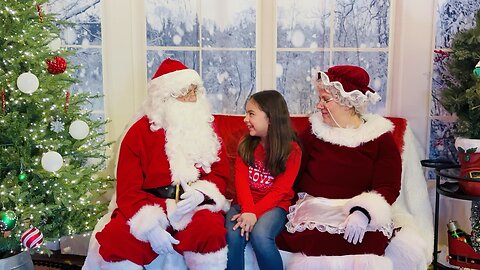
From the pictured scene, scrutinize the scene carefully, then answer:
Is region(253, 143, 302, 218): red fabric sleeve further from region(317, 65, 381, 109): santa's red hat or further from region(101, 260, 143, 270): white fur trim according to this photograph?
region(101, 260, 143, 270): white fur trim

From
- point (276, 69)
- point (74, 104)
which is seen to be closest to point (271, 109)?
point (276, 69)

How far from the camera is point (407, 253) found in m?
2.29

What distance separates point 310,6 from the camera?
308 centimetres

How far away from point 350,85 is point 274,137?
442mm

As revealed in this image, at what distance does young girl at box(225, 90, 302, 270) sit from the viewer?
2453 millimetres

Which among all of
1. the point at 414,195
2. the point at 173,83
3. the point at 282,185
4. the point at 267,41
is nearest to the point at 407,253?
the point at 414,195

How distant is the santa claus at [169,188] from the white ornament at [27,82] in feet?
1.61

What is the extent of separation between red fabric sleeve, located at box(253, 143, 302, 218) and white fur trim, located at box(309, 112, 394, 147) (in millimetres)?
148

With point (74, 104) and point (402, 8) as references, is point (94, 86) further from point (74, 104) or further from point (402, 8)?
point (402, 8)

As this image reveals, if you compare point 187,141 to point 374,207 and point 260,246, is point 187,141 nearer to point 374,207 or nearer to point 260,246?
point 260,246

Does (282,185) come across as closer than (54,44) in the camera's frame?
Yes

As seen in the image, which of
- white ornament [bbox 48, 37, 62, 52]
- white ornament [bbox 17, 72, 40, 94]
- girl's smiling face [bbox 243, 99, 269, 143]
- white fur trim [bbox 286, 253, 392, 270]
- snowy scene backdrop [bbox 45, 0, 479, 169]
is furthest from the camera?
snowy scene backdrop [bbox 45, 0, 479, 169]

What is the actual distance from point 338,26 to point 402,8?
371 mm

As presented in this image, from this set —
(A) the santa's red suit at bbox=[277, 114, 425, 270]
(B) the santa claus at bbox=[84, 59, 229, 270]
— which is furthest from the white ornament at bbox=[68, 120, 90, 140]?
(A) the santa's red suit at bbox=[277, 114, 425, 270]
